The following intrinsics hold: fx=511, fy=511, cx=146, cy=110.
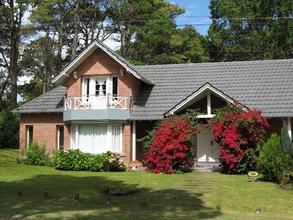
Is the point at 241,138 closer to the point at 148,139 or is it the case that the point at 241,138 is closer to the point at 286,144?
the point at 286,144

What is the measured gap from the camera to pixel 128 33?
51312 mm

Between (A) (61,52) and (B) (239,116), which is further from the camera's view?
(A) (61,52)

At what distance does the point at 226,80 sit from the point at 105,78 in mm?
7174

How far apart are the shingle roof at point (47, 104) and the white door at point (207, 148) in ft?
28.1

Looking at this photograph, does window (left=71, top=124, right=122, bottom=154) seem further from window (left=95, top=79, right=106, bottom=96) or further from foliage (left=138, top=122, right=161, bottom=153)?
window (left=95, top=79, right=106, bottom=96)

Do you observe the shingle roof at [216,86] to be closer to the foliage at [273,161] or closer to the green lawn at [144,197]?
the foliage at [273,161]

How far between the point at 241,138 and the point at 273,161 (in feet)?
13.5

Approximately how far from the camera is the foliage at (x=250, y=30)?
4156 centimetres

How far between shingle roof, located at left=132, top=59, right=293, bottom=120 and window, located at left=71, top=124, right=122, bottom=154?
1.66m

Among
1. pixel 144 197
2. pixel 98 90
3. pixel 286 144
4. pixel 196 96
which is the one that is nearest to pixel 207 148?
pixel 196 96

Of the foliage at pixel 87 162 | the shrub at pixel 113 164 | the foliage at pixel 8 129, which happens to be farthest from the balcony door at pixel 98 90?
the foliage at pixel 8 129

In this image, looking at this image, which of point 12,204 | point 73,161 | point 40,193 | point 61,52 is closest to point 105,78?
point 73,161

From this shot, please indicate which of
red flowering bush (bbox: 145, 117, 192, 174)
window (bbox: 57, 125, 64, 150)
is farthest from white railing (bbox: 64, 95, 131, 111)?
red flowering bush (bbox: 145, 117, 192, 174)

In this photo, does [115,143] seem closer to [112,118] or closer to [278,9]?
[112,118]
